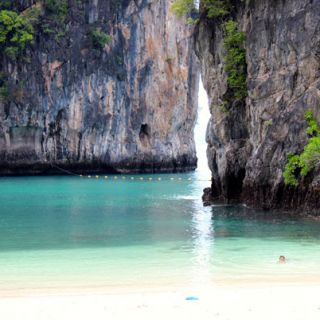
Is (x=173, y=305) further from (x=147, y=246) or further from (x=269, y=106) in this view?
(x=269, y=106)

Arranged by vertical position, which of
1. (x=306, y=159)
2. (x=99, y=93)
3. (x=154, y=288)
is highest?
(x=99, y=93)

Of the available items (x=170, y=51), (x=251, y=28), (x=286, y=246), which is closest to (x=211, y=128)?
(x=251, y=28)

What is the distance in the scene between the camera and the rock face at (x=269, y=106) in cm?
2003

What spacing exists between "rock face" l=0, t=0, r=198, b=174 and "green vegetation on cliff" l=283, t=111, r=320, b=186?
29850 mm

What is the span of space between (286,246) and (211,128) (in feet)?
37.0

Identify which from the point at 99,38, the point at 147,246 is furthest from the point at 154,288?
the point at 99,38

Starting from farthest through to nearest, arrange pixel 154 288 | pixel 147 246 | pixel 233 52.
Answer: pixel 233 52
pixel 147 246
pixel 154 288

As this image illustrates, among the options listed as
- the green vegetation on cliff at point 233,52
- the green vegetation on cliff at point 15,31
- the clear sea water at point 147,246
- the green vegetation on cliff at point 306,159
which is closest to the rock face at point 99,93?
the green vegetation on cliff at point 15,31

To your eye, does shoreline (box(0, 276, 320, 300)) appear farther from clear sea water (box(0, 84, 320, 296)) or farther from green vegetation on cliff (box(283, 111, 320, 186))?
green vegetation on cliff (box(283, 111, 320, 186))

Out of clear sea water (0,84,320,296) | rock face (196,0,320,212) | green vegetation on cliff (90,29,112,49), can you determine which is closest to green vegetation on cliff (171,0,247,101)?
rock face (196,0,320,212)

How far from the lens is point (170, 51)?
53.3 m

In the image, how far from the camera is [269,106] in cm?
2161

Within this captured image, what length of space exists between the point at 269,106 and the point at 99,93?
29237mm

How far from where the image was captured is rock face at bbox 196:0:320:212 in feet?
65.7
